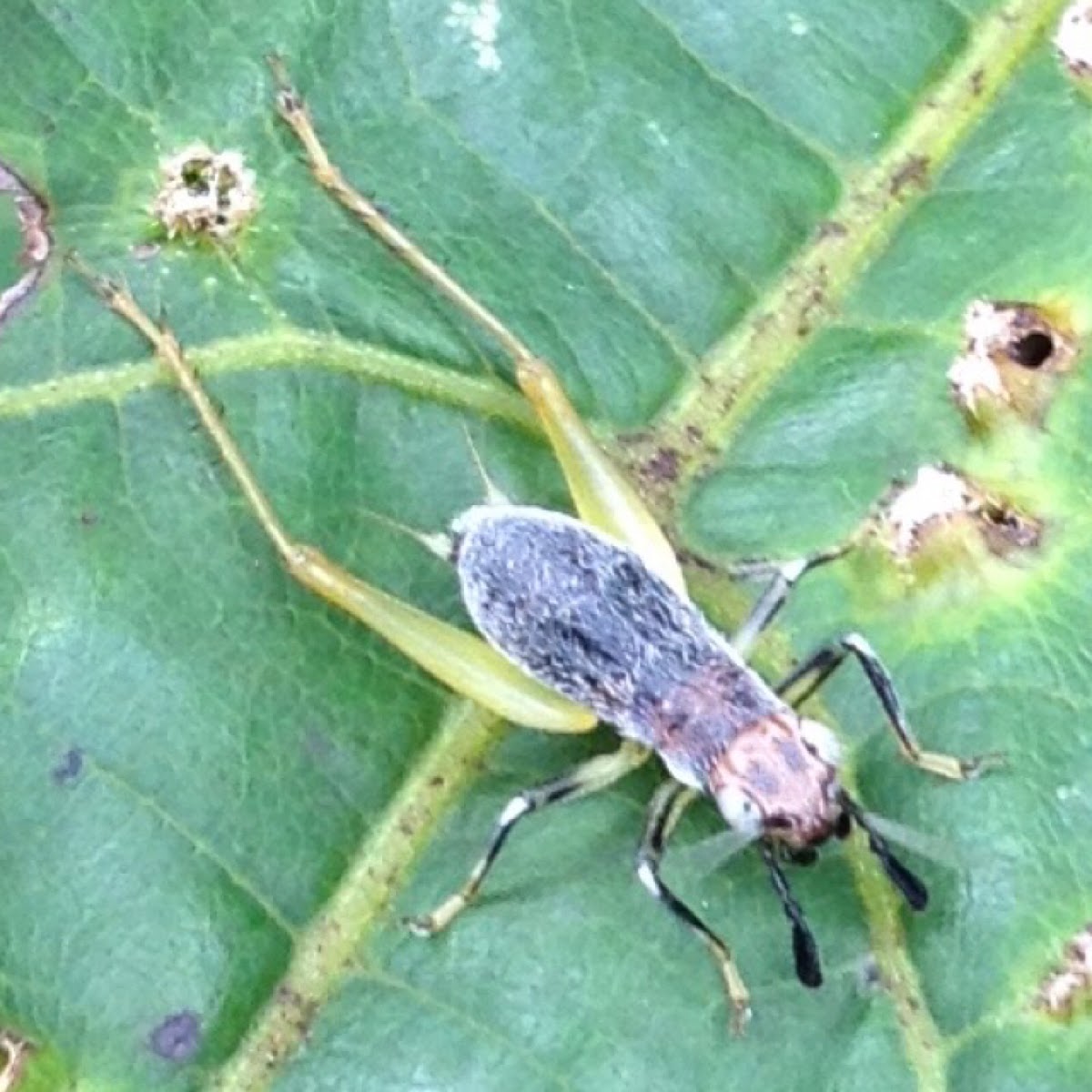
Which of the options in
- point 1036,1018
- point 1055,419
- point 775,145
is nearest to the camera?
point 1036,1018

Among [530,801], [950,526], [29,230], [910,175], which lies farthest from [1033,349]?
[29,230]

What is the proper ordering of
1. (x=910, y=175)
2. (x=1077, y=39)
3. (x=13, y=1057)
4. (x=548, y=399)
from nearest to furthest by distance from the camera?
(x=13, y=1057), (x=548, y=399), (x=1077, y=39), (x=910, y=175)

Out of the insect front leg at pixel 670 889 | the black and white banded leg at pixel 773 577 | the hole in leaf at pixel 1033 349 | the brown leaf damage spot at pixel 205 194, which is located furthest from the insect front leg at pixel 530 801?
the brown leaf damage spot at pixel 205 194

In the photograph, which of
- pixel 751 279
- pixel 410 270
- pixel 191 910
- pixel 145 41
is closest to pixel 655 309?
pixel 751 279

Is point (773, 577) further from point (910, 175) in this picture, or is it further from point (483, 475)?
point (910, 175)

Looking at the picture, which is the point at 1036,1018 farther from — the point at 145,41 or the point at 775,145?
the point at 145,41

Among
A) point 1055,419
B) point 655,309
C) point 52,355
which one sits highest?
point 1055,419

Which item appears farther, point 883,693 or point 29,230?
point 29,230

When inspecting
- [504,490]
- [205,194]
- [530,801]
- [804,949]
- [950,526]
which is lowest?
[530,801]
